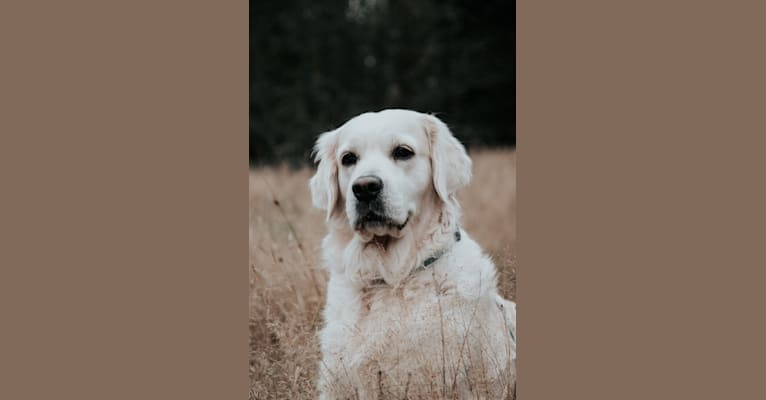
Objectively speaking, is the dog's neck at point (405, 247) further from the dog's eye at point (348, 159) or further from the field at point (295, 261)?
the field at point (295, 261)

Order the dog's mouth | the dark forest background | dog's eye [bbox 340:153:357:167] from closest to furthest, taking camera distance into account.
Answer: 1. the dog's mouth
2. dog's eye [bbox 340:153:357:167]
3. the dark forest background

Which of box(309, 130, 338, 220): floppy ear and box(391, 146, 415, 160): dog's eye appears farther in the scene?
box(309, 130, 338, 220): floppy ear

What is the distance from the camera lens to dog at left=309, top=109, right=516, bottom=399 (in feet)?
11.0

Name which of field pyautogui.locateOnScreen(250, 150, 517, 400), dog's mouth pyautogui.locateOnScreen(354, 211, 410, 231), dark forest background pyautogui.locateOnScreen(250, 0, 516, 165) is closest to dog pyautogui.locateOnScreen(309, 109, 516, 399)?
dog's mouth pyautogui.locateOnScreen(354, 211, 410, 231)

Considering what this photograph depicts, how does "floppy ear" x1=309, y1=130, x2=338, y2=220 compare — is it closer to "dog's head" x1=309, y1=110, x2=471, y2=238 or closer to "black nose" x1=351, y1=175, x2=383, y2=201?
"dog's head" x1=309, y1=110, x2=471, y2=238

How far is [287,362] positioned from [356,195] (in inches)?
43.7

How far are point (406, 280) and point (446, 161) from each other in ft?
2.02

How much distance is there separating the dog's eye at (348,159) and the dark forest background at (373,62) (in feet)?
3.47

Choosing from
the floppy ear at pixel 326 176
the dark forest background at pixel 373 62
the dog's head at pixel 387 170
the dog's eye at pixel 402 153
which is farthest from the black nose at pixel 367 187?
the dark forest background at pixel 373 62

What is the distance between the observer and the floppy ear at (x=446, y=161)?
11.6ft

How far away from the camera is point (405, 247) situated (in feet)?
11.5

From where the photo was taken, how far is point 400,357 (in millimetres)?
3391

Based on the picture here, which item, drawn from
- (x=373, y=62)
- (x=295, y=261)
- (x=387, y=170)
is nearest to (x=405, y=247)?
(x=387, y=170)

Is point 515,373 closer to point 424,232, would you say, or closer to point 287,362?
point 424,232
